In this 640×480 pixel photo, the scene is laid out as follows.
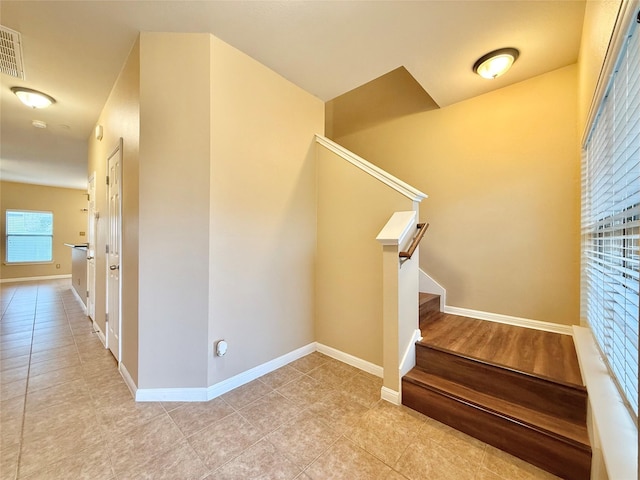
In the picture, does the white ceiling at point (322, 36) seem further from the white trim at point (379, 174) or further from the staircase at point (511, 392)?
the staircase at point (511, 392)

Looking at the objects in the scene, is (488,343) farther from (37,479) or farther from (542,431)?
(37,479)

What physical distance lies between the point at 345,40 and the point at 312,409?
2814 mm

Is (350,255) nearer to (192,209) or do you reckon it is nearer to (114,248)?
(192,209)

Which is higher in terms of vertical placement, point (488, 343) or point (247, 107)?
point (247, 107)

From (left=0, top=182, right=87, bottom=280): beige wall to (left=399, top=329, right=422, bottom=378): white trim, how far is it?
32.5 feet

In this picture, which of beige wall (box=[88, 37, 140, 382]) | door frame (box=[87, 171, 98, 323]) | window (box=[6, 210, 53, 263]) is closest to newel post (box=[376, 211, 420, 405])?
beige wall (box=[88, 37, 140, 382])

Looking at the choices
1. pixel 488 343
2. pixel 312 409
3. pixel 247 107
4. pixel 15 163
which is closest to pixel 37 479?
pixel 312 409

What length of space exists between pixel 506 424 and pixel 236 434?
1.62 m

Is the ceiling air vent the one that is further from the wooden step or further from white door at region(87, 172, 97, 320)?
the wooden step

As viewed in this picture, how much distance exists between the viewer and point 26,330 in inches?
134

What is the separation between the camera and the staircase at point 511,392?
1.39 m

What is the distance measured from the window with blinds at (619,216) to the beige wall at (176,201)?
229 cm

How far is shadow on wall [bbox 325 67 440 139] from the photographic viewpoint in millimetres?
3158

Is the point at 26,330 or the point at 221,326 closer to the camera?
the point at 221,326
